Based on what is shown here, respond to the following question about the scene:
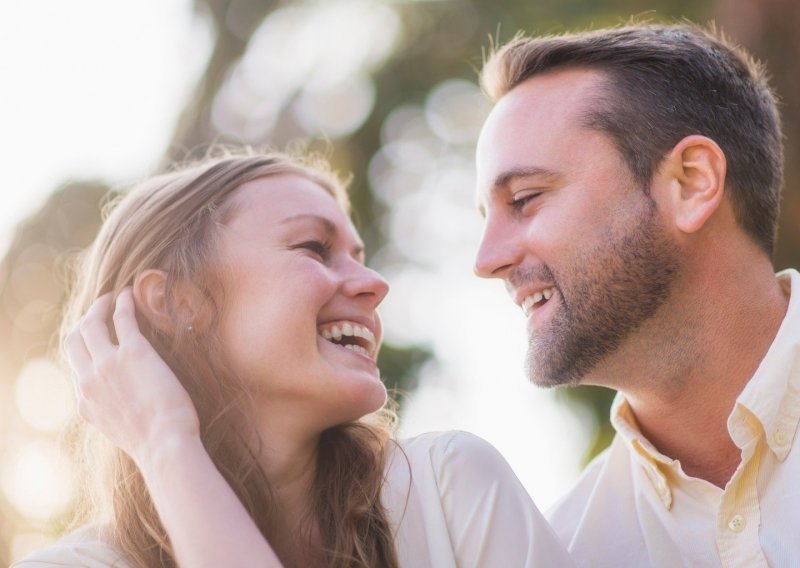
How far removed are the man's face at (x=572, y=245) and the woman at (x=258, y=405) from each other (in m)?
0.58

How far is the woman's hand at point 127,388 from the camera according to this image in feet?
9.20

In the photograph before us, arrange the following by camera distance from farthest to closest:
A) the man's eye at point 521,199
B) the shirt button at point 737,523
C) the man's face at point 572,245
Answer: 1. the man's eye at point 521,199
2. the man's face at point 572,245
3. the shirt button at point 737,523

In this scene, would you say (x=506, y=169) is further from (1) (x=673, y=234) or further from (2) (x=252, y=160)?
(2) (x=252, y=160)

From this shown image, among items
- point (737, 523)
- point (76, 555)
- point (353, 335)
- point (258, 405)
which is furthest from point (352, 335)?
point (737, 523)

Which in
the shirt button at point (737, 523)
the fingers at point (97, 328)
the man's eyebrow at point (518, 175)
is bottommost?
the shirt button at point (737, 523)

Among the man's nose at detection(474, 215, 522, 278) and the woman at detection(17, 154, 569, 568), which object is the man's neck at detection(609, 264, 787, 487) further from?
the woman at detection(17, 154, 569, 568)

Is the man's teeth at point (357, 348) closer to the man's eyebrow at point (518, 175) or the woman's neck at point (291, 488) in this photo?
the woman's neck at point (291, 488)

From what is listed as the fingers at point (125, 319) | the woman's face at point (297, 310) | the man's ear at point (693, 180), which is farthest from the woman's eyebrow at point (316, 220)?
the man's ear at point (693, 180)

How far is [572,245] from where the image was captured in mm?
3410

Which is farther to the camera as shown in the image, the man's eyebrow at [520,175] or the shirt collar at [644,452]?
the man's eyebrow at [520,175]

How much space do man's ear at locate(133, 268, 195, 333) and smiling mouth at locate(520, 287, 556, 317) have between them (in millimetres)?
1192

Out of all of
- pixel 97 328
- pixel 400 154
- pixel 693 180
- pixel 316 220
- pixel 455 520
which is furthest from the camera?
pixel 400 154

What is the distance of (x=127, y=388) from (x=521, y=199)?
4.98ft

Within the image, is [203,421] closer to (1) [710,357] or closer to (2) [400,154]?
(1) [710,357]
